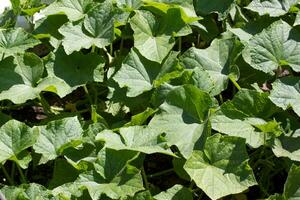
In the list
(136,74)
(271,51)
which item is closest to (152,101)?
(136,74)

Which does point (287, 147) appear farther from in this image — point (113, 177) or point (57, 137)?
point (57, 137)

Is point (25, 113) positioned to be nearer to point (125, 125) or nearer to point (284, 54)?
point (125, 125)

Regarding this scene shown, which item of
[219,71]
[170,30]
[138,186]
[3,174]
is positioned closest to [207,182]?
[138,186]

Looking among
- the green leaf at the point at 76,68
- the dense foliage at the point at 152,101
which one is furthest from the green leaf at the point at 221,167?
the green leaf at the point at 76,68

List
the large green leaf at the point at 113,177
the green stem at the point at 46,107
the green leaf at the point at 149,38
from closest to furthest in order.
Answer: the large green leaf at the point at 113,177, the green leaf at the point at 149,38, the green stem at the point at 46,107

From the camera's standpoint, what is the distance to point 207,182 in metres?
2.17

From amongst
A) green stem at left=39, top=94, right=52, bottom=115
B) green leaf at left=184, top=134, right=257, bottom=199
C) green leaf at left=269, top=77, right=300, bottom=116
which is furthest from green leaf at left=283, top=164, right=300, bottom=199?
green stem at left=39, top=94, right=52, bottom=115

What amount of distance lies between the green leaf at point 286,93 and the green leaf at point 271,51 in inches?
3.3

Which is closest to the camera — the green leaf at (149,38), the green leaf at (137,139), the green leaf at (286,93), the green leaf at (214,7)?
the green leaf at (137,139)

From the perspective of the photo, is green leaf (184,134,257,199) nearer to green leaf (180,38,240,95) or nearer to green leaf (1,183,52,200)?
green leaf (180,38,240,95)

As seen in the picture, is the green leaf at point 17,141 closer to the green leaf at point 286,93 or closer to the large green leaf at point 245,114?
the large green leaf at point 245,114

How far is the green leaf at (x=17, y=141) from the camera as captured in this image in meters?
2.34

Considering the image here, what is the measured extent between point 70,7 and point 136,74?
1.60 ft

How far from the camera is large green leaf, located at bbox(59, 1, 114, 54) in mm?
2686
